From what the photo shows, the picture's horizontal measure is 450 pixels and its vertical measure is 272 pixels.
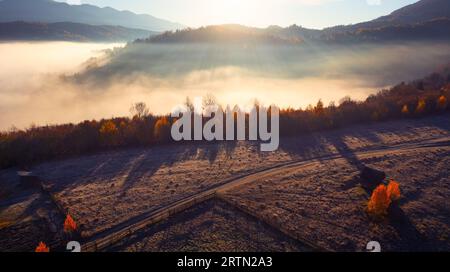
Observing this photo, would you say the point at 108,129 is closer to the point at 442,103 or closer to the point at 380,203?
the point at 380,203

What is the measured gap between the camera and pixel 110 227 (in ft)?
80.3

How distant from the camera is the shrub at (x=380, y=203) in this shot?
82.2 ft

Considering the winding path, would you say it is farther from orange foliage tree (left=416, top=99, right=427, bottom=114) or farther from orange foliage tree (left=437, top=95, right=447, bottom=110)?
orange foliage tree (left=437, top=95, right=447, bottom=110)

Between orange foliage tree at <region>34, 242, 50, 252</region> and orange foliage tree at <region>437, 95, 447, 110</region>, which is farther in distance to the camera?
orange foliage tree at <region>437, 95, 447, 110</region>

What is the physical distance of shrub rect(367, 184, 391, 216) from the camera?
25062 mm

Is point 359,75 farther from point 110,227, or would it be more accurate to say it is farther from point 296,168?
point 110,227

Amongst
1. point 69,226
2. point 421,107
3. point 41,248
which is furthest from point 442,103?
point 41,248

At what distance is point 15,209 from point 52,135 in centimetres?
1740

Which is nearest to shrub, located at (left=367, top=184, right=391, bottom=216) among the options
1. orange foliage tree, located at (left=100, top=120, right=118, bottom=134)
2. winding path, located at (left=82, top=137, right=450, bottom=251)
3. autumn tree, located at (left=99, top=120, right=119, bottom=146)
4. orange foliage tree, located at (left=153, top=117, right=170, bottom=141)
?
winding path, located at (left=82, top=137, right=450, bottom=251)

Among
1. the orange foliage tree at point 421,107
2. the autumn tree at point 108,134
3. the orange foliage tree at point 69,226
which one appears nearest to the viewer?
the orange foliage tree at point 69,226

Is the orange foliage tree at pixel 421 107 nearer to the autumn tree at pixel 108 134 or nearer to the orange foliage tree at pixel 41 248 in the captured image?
the autumn tree at pixel 108 134

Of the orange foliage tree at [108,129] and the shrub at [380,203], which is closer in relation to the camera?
the shrub at [380,203]

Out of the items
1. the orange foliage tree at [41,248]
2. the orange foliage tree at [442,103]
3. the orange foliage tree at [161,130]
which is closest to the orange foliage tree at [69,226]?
the orange foliage tree at [41,248]

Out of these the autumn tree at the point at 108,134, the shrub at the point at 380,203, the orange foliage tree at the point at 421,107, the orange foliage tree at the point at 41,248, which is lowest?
the orange foliage tree at the point at 41,248
